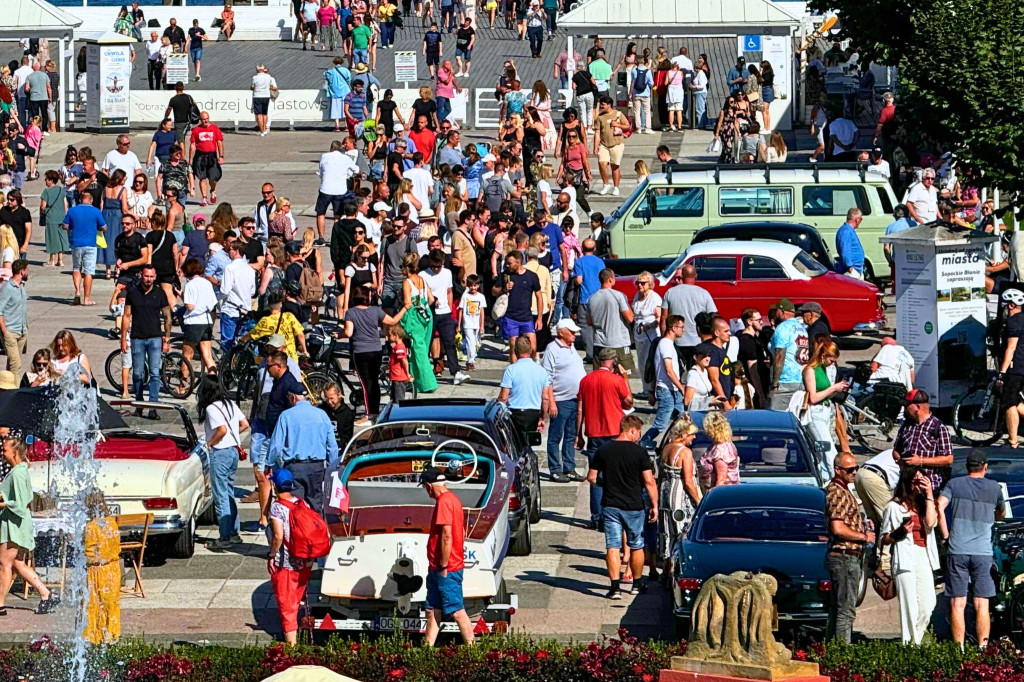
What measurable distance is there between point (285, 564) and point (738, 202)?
15.5 meters

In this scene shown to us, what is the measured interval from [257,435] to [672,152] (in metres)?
22.2

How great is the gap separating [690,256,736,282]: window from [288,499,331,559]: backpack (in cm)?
1142

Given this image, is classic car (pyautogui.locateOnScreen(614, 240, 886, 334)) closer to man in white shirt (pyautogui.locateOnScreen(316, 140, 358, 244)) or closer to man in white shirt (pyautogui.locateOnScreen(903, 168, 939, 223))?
man in white shirt (pyautogui.locateOnScreen(903, 168, 939, 223))

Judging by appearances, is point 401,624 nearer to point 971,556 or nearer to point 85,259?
point 971,556

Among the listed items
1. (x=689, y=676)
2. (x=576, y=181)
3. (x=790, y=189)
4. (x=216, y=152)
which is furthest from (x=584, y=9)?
(x=689, y=676)

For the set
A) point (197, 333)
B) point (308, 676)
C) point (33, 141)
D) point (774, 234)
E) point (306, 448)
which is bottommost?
point (308, 676)

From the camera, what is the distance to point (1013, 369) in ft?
65.6

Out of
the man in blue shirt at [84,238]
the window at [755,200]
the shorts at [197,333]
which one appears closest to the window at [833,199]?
the window at [755,200]

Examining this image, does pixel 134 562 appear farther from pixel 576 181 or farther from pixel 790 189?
pixel 576 181

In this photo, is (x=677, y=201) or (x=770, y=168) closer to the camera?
(x=677, y=201)

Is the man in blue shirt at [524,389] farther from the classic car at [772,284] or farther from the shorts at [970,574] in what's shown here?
the classic car at [772,284]

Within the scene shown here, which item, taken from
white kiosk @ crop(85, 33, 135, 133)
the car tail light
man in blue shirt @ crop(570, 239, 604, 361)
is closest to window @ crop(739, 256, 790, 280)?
man in blue shirt @ crop(570, 239, 604, 361)

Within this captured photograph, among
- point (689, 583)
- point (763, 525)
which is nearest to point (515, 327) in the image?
point (763, 525)

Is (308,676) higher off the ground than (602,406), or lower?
lower
